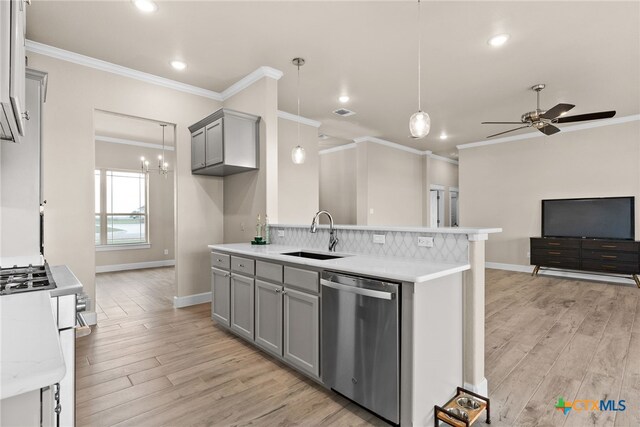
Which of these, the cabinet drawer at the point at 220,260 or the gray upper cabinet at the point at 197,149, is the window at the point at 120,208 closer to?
the gray upper cabinet at the point at 197,149

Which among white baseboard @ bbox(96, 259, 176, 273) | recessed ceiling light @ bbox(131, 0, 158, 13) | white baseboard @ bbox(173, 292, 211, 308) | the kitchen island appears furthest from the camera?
white baseboard @ bbox(96, 259, 176, 273)

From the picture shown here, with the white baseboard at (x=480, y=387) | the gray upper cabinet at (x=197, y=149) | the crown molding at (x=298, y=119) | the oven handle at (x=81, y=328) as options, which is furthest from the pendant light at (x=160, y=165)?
the white baseboard at (x=480, y=387)

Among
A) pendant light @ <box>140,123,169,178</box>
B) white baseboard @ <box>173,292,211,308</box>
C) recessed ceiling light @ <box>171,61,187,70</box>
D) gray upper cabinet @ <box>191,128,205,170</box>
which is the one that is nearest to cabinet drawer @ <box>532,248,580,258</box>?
white baseboard @ <box>173,292,211,308</box>

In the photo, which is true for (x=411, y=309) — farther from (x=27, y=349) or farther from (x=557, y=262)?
(x=557, y=262)

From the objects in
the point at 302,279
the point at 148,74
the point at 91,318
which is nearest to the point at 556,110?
the point at 302,279

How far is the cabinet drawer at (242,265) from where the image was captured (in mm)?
2867

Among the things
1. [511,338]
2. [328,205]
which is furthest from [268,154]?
[328,205]

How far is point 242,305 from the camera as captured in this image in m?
2.98

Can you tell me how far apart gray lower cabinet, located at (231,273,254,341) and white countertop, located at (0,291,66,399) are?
1950 mm

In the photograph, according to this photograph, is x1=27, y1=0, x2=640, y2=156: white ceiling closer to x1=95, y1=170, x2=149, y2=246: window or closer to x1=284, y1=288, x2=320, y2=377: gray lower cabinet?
x1=284, y1=288, x2=320, y2=377: gray lower cabinet

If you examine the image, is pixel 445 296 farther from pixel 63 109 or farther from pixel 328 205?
pixel 328 205

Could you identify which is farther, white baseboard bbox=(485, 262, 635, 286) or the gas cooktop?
white baseboard bbox=(485, 262, 635, 286)

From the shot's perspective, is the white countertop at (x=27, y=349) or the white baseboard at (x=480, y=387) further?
the white baseboard at (x=480, y=387)

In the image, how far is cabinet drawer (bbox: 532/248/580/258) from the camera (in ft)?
18.8
